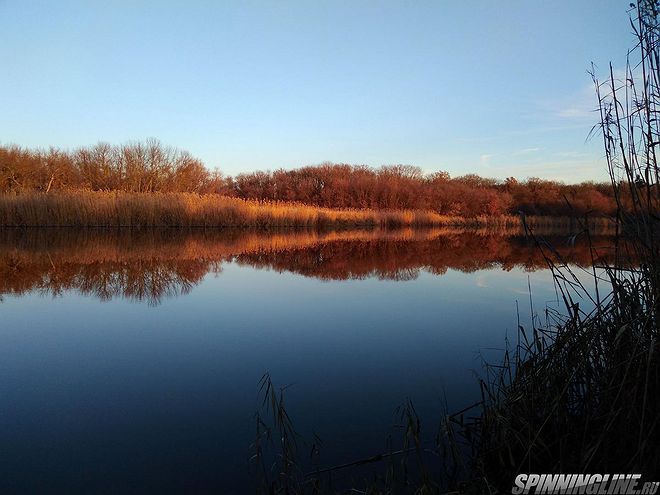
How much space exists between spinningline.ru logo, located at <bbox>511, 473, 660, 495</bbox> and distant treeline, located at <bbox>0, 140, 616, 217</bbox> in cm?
1702

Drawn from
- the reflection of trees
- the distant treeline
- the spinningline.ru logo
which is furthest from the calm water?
the distant treeline

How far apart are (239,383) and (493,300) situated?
3167 millimetres

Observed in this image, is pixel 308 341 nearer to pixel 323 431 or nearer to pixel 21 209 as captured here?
pixel 323 431

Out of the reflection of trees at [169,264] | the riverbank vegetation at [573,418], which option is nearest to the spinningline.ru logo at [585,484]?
the riverbank vegetation at [573,418]

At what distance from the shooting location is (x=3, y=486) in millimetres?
1462

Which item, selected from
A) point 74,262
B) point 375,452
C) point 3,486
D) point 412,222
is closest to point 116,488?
point 3,486

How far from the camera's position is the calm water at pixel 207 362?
5.51 ft

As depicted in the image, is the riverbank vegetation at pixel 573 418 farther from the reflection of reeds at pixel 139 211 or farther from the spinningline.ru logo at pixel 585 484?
the reflection of reeds at pixel 139 211

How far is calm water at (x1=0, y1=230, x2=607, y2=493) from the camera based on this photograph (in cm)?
168

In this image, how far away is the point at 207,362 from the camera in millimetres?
2705

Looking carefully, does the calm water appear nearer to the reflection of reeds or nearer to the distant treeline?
the reflection of reeds

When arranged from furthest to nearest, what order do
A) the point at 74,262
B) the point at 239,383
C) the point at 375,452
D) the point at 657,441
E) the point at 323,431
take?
the point at 74,262
the point at 239,383
the point at 323,431
the point at 375,452
the point at 657,441

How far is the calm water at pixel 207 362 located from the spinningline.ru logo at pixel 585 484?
564 millimetres

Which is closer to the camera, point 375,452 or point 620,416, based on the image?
point 620,416
